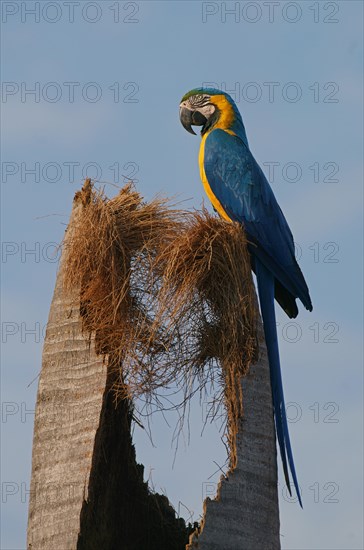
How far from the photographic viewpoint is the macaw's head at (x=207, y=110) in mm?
6770

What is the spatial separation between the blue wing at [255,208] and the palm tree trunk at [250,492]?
1.16 meters

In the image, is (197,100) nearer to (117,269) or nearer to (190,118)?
(190,118)

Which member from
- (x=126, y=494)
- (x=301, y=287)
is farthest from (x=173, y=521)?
(x=301, y=287)

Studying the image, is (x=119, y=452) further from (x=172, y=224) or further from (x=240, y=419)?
(x=172, y=224)

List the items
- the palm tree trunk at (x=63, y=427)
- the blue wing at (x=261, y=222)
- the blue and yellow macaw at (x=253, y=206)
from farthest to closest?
the blue wing at (x=261, y=222), the blue and yellow macaw at (x=253, y=206), the palm tree trunk at (x=63, y=427)

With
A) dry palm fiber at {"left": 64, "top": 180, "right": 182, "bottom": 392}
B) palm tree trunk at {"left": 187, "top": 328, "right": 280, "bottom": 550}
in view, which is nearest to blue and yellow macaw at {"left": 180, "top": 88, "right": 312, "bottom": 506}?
palm tree trunk at {"left": 187, "top": 328, "right": 280, "bottom": 550}

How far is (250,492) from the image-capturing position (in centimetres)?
443

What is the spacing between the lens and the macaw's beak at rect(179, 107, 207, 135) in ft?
22.8

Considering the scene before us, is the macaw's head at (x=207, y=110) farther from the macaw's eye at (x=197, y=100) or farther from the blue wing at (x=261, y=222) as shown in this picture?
the blue wing at (x=261, y=222)

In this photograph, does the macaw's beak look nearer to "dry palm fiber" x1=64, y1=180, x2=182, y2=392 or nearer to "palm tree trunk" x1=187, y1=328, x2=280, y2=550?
"dry palm fiber" x1=64, y1=180, x2=182, y2=392

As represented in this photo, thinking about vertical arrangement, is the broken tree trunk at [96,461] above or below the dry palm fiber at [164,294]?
below

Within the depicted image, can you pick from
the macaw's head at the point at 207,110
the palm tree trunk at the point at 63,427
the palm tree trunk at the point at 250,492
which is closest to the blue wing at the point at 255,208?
the macaw's head at the point at 207,110

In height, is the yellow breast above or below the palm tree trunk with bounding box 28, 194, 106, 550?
above

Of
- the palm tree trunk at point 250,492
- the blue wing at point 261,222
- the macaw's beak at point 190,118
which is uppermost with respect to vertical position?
the macaw's beak at point 190,118
